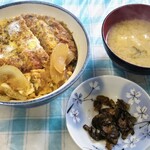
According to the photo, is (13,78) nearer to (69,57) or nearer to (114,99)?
(69,57)

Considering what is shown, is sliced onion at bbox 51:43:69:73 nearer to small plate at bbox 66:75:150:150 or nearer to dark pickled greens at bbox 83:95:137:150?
small plate at bbox 66:75:150:150

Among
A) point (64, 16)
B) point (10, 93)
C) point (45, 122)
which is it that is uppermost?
point (64, 16)

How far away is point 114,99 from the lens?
4.06ft

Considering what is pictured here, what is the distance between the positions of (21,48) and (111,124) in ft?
1.80

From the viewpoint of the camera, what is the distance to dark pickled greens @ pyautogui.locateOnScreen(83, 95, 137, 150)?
1063 millimetres

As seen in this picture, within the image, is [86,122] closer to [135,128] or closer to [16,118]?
[135,128]

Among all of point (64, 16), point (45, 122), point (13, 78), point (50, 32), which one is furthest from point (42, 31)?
point (45, 122)

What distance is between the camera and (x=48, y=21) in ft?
4.55

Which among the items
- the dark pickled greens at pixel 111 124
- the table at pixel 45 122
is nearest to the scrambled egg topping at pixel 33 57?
the table at pixel 45 122

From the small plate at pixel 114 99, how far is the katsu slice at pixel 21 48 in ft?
0.77

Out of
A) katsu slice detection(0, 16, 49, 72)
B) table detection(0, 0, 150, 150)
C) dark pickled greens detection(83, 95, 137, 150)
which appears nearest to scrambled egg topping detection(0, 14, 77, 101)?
katsu slice detection(0, 16, 49, 72)

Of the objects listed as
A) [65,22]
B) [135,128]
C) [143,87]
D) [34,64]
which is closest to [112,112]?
[135,128]

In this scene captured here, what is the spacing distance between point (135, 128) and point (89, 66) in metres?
0.42

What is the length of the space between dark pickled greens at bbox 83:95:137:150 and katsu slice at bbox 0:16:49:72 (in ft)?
1.17
